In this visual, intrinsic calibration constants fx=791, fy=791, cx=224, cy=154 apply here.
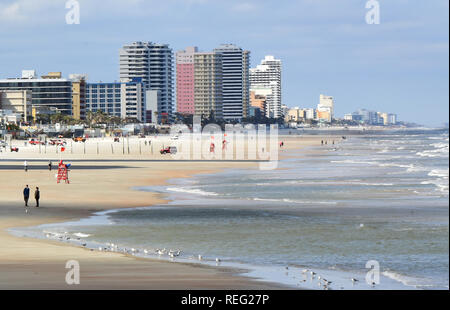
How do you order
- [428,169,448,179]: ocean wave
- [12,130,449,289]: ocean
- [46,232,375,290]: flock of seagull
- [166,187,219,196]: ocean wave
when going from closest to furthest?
[46,232,375,290]: flock of seagull
[12,130,449,289]: ocean
[166,187,219,196]: ocean wave
[428,169,448,179]: ocean wave

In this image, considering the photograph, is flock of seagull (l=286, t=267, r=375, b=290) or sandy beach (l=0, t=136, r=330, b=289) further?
flock of seagull (l=286, t=267, r=375, b=290)

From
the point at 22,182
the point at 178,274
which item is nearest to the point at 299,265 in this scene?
the point at 178,274

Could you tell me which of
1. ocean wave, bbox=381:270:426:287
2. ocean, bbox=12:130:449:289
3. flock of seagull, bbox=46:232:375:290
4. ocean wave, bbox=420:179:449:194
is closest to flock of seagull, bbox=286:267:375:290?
flock of seagull, bbox=46:232:375:290

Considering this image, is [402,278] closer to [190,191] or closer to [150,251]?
[150,251]

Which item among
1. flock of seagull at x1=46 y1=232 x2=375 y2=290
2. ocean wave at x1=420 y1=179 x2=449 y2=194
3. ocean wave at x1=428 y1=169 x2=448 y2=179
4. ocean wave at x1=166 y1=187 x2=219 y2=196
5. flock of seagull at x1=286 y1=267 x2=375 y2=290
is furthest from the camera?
ocean wave at x1=428 y1=169 x2=448 y2=179

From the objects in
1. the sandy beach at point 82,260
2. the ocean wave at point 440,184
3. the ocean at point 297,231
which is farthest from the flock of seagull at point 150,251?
the ocean wave at point 440,184

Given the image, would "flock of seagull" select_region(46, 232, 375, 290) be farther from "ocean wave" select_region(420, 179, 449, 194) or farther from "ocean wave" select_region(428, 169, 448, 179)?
"ocean wave" select_region(428, 169, 448, 179)

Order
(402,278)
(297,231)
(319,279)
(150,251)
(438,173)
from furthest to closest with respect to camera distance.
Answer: (438,173)
(297,231)
(150,251)
(402,278)
(319,279)

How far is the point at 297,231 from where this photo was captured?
108 feet

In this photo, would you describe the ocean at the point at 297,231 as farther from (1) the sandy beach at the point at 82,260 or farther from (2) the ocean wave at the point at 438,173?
(2) the ocean wave at the point at 438,173

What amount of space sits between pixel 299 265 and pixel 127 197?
82.6ft

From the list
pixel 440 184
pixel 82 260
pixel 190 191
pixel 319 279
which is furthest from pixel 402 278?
pixel 440 184

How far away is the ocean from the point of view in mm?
24469

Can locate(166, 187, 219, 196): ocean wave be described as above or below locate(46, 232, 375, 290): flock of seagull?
below
